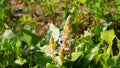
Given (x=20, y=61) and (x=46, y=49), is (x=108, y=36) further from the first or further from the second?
(x=20, y=61)

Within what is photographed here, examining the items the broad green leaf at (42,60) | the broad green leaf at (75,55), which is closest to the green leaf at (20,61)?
the broad green leaf at (42,60)

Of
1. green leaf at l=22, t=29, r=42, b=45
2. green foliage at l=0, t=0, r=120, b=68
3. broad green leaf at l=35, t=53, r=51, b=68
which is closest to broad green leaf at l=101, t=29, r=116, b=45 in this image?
green foliage at l=0, t=0, r=120, b=68

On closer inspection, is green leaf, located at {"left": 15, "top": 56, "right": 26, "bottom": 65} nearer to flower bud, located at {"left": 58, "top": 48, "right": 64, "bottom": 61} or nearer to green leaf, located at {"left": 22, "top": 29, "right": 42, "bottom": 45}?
green leaf, located at {"left": 22, "top": 29, "right": 42, "bottom": 45}

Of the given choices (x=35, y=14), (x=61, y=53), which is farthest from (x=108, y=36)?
(x=35, y=14)

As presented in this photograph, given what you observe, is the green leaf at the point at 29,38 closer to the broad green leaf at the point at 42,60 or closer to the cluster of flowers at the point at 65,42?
the broad green leaf at the point at 42,60

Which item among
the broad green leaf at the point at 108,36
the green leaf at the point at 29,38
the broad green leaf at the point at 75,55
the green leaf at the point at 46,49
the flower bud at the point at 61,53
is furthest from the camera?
the green leaf at the point at 29,38

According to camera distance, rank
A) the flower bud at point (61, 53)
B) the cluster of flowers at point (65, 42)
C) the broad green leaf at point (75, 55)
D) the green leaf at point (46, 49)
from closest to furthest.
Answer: the cluster of flowers at point (65, 42) < the flower bud at point (61, 53) < the broad green leaf at point (75, 55) < the green leaf at point (46, 49)

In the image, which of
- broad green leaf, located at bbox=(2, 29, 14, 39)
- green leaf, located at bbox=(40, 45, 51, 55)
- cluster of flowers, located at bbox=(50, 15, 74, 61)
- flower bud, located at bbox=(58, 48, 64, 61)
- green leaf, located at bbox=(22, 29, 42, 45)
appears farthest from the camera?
broad green leaf, located at bbox=(2, 29, 14, 39)

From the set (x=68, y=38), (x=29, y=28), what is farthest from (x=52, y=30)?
(x=68, y=38)

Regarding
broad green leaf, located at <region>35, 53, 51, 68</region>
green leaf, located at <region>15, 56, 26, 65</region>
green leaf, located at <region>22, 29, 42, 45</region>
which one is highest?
green leaf, located at <region>22, 29, 42, 45</region>

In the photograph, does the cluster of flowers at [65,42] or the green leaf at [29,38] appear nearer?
the cluster of flowers at [65,42]

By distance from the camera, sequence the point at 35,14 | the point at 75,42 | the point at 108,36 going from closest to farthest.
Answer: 1. the point at 108,36
2. the point at 75,42
3. the point at 35,14

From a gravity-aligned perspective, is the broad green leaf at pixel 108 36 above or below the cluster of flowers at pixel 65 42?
below
